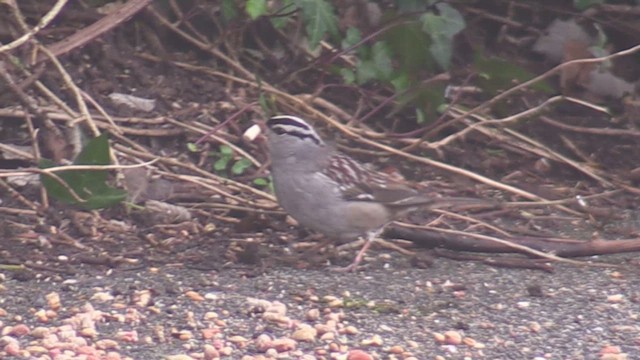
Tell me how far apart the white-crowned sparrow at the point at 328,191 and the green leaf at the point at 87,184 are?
0.69 m

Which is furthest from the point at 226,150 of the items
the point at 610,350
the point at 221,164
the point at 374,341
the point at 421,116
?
the point at 610,350

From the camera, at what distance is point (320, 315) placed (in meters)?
4.52

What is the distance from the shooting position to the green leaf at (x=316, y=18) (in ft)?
18.3

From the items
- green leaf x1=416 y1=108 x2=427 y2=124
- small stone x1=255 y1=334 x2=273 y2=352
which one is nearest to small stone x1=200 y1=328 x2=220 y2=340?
small stone x1=255 y1=334 x2=273 y2=352

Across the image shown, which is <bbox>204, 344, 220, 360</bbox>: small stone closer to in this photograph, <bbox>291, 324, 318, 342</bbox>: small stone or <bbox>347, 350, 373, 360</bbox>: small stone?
<bbox>291, 324, 318, 342</bbox>: small stone

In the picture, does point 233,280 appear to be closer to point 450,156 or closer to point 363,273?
point 363,273

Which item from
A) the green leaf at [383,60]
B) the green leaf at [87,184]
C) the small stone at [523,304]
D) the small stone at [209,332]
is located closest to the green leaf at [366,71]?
the green leaf at [383,60]

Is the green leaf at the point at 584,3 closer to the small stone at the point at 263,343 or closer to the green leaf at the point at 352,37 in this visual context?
the green leaf at the point at 352,37

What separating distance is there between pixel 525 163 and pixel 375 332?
2.28 meters

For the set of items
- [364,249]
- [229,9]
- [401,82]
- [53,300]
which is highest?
[401,82]

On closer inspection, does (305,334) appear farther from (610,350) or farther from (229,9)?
(229,9)

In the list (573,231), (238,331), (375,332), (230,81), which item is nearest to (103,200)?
(238,331)

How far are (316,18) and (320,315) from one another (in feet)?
5.19

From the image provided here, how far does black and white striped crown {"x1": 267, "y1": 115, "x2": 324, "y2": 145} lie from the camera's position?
5.34m
